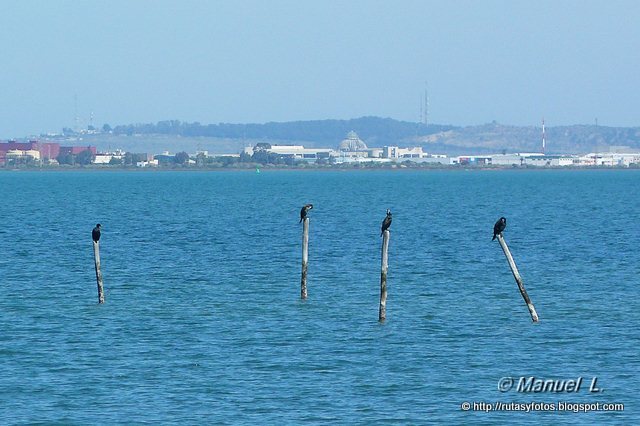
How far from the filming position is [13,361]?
1288 inches

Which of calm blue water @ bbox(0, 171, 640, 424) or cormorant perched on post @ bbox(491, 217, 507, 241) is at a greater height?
cormorant perched on post @ bbox(491, 217, 507, 241)

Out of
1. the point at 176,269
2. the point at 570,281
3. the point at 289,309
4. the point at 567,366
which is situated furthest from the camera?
the point at 176,269

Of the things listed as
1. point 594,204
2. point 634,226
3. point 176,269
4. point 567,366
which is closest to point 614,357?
point 567,366

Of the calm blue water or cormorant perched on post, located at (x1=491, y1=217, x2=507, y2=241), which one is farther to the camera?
cormorant perched on post, located at (x1=491, y1=217, x2=507, y2=241)

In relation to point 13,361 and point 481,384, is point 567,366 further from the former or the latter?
point 13,361

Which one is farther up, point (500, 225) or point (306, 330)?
point (500, 225)

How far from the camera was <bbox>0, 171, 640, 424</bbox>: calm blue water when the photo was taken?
28328 millimetres

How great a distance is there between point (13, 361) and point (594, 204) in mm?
107624

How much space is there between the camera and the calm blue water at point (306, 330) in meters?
28.3

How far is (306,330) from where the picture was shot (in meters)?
37.9

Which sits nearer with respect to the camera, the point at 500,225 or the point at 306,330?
the point at 306,330

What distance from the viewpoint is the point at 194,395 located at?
94.9 feet

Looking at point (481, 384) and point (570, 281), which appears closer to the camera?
point (481, 384)

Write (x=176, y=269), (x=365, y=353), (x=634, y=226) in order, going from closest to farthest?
(x=365, y=353)
(x=176, y=269)
(x=634, y=226)
